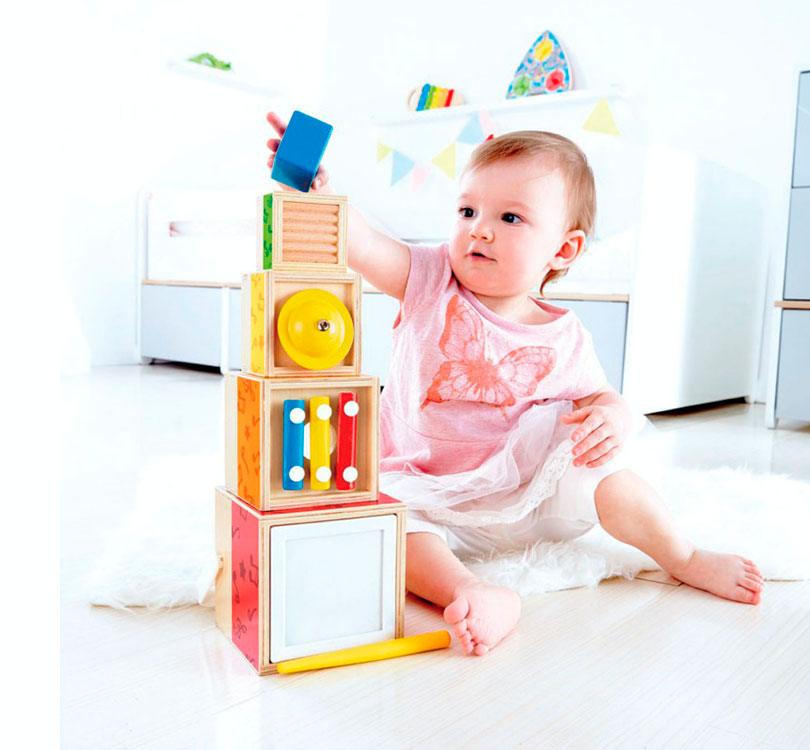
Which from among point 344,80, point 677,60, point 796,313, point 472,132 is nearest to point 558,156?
point 796,313

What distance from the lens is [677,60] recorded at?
274 cm

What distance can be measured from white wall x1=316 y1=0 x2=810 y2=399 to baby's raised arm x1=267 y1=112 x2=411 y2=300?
1.54 m

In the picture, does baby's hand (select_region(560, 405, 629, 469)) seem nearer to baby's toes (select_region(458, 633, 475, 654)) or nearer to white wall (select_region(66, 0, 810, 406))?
baby's toes (select_region(458, 633, 475, 654))

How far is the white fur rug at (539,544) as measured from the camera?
0.88m

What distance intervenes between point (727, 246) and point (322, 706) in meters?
2.13

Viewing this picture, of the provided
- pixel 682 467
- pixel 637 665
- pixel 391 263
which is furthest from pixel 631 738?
pixel 682 467

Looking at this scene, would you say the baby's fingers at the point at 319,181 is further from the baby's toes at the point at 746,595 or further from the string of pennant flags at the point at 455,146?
the string of pennant flags at the point at 455,146

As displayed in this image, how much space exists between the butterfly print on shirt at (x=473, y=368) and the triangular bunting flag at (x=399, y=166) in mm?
2604

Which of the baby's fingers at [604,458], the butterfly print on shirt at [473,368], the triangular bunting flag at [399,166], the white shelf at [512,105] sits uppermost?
the white shelf at [512,105]

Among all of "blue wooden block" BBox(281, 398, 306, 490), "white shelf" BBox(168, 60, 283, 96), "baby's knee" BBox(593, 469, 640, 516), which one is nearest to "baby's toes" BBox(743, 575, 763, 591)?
"baby's knee" BBox(593, 469, 640, 516)

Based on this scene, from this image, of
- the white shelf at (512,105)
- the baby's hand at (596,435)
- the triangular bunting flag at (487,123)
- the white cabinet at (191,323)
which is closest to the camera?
the baby's hand at (596,435)

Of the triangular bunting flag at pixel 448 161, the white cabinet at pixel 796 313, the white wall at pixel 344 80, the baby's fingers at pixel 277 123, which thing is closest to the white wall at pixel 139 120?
the white wall at pixel 344 80

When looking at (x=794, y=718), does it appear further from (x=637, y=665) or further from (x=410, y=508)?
(x=410, y=508)

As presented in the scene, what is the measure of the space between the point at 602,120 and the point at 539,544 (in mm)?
2188
